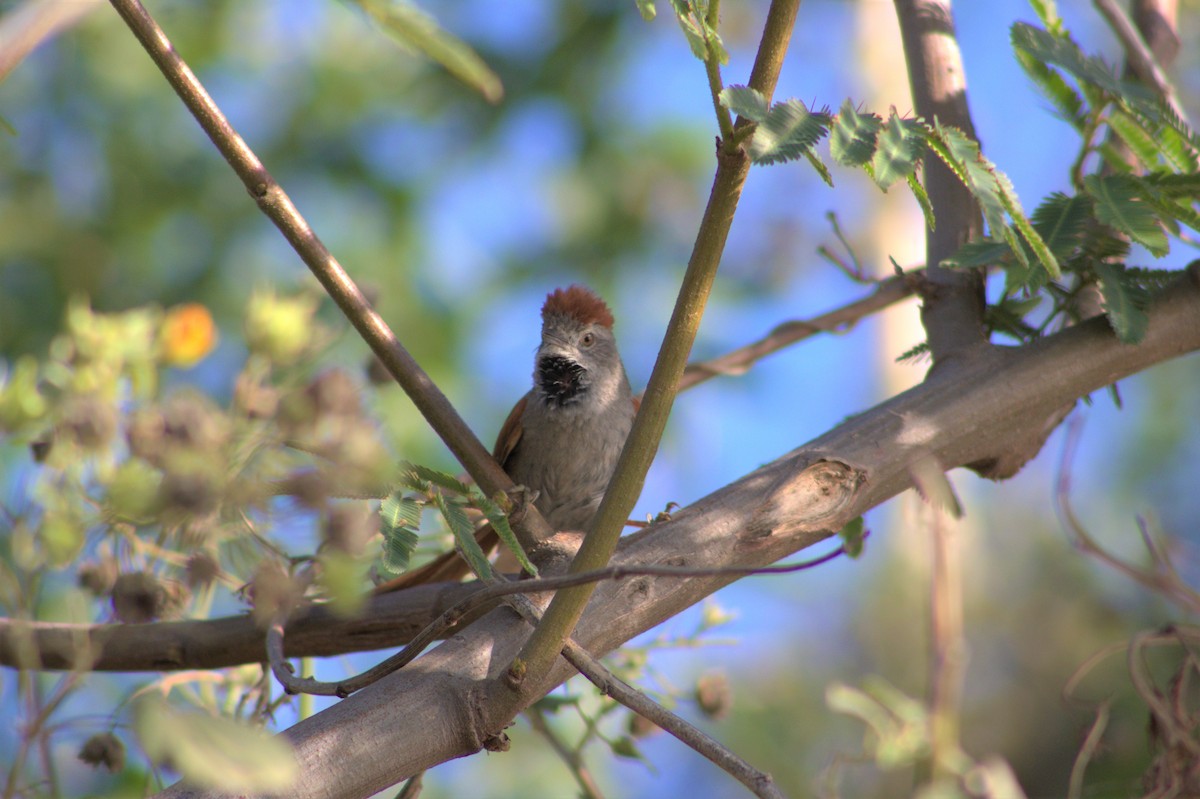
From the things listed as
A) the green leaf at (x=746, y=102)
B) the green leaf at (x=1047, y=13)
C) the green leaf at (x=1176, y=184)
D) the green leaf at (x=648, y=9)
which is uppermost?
the green leaf at (x=1047, y=13)

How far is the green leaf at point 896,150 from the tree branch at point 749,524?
761mm

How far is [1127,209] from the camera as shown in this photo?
2.52m

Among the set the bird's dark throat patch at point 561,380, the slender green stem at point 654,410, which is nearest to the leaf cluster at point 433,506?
the slender green stem at point 654,410

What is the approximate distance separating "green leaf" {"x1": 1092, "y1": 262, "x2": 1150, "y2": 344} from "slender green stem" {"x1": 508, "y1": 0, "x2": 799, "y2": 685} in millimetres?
1220

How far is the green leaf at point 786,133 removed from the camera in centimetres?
170

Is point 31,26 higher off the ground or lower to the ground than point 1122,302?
higher

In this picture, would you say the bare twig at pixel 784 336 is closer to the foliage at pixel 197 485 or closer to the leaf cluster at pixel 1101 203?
the leaf cluster at pixel 1101 203

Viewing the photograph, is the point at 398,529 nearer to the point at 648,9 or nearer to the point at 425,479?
the point at 425,479

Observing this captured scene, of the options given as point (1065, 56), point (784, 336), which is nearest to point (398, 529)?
point (784, 336)

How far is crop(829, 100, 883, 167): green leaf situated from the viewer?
1.80 m


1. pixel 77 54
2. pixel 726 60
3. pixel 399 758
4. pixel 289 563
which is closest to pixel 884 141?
pixel 726 60

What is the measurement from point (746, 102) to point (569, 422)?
8.56 feet

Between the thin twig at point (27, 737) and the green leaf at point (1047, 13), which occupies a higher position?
the green leaf at point (1047, 13)

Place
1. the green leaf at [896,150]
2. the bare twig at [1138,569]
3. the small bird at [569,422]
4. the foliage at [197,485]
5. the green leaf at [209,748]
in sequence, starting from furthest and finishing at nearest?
1. the small bird at [569,422]
2. the bare twig at [1138,569]
3. the green leaf at [896,150]
4. the foliage at [197,485]
5. the green leaf at [209,748]
